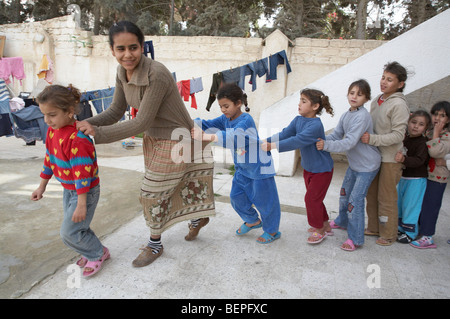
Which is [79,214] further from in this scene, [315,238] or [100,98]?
[100,98]

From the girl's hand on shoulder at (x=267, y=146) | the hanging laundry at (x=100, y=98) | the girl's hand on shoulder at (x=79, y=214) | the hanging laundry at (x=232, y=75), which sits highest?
the hanging laundry at (x=232, y=75)

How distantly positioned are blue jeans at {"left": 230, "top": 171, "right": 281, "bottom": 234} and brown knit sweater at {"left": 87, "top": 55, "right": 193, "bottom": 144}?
2.39ft

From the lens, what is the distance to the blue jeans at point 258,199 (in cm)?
251

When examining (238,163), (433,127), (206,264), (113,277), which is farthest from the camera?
(433,127)

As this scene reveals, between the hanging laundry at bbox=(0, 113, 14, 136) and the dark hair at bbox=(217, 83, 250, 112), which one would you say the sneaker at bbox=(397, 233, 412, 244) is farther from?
the hanging laundry at bbox=(0, 113, 14, 136)

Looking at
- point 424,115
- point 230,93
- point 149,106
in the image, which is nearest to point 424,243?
point 424,115

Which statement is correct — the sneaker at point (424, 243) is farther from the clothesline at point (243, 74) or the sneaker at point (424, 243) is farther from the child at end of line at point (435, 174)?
the clothesline at point (243, 74)

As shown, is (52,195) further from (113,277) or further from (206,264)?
(206,264)

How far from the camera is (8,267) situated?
2211 millimetres

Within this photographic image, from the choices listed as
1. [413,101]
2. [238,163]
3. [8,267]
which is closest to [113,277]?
[8,267]

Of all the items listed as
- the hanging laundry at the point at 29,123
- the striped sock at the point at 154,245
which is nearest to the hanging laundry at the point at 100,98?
the hanging laundry at the point at 29,123

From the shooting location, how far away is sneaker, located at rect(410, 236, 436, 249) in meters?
2.65

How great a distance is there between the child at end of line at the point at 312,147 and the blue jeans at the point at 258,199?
0.31 metres
